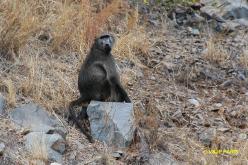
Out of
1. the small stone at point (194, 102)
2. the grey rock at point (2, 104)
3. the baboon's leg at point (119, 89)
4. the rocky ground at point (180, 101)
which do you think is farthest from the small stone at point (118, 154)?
the small stone at point (194, 102)

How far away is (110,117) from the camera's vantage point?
18.6ft

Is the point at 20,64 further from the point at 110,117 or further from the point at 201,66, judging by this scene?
the point at 201,66

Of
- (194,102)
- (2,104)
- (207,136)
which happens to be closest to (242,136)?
(207,136)

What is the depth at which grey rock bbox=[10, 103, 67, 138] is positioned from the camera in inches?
218

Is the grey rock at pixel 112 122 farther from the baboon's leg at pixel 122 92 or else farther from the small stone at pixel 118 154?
the baboon's leg at pixel 122 92

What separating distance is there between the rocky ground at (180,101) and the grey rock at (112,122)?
94mm

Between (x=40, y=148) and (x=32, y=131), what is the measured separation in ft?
1.32

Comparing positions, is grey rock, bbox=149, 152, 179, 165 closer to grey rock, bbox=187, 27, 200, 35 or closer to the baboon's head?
the baboon's head

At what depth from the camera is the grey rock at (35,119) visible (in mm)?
5539

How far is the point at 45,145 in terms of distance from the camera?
17.1ft

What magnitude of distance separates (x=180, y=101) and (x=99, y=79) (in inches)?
52.8

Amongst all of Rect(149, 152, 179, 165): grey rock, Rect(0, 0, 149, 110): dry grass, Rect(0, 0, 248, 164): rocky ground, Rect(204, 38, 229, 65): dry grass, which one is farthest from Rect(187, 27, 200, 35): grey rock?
Rect(149, 152, 179, 165): grey rock

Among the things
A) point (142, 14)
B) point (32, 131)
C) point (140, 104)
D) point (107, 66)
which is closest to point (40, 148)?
point (32, 131)

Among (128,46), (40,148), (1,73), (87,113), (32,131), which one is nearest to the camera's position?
(40,148)
